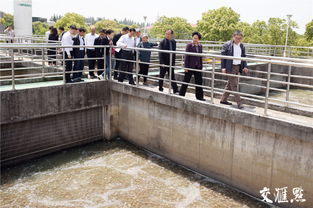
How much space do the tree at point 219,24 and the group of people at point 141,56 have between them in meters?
35.9

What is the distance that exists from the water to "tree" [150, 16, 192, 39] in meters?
58.0

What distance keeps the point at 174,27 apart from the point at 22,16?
47.7 m

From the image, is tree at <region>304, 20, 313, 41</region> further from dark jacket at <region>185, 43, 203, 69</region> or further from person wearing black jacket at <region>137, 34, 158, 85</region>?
dark jacket at <region>185, 43, 203, 69</region>

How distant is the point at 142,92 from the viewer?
27.8 feet

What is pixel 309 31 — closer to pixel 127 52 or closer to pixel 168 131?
pixel 127 52

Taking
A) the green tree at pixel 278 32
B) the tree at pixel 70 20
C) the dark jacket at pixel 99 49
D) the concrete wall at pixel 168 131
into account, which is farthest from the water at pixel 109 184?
the tree at pixel 70 20

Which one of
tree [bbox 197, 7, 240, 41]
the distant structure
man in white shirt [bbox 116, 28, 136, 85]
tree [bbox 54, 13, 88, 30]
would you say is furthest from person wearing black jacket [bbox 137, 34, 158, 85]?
tree [bbox 54, 13, 88, 30]

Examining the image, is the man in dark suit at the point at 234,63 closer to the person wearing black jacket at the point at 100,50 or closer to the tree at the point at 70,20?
the person wearing black jacket at the point at 100,50

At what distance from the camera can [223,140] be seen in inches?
269

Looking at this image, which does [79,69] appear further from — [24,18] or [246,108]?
[24,18]

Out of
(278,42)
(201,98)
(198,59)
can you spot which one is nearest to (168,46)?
(198,59)

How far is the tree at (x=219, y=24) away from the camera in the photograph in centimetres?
4341

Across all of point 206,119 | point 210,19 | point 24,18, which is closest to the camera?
point 206,119

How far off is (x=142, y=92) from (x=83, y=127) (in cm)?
212
